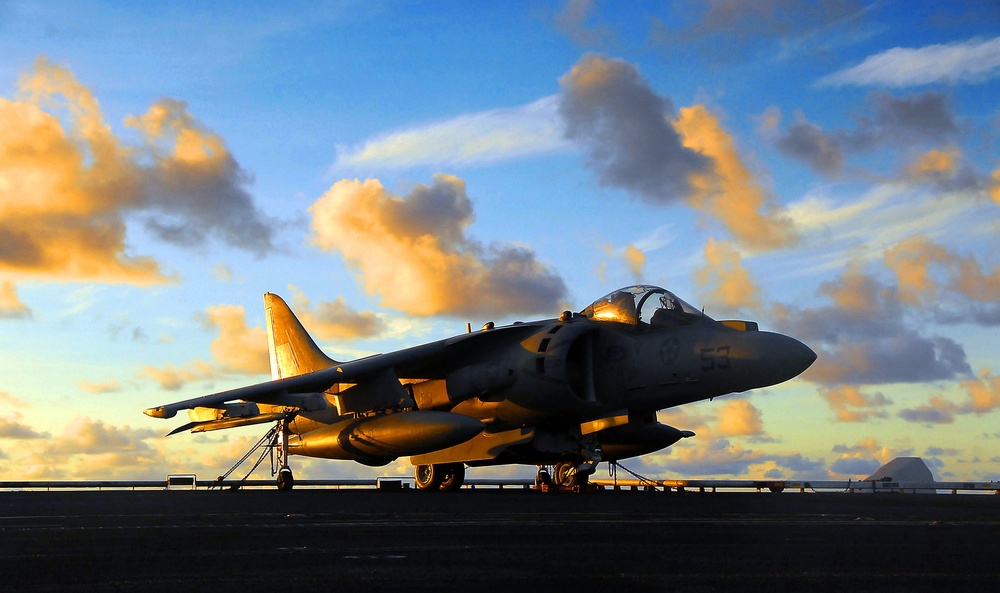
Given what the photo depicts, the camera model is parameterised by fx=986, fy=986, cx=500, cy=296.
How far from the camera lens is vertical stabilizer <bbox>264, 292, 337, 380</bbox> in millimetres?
27719

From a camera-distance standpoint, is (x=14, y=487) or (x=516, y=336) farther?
(x=14, y=487)

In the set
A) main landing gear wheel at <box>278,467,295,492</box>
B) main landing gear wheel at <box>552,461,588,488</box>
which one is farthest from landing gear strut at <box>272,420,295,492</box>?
main landing gear wheel at <box>552,461,588,488</box>

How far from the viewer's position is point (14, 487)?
104 feet

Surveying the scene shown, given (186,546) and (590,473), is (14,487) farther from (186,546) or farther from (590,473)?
(186,546)

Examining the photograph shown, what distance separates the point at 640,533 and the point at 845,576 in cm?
320

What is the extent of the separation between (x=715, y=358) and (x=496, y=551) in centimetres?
1108

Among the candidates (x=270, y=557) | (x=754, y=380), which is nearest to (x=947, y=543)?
(x=270, y=557)

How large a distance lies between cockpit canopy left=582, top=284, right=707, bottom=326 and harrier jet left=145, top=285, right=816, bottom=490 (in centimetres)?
2

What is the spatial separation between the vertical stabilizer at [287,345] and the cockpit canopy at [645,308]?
33.9 feet

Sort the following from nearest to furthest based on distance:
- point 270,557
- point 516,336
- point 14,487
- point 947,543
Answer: point 270,557, point 947,543, point 516,336, point 14,487

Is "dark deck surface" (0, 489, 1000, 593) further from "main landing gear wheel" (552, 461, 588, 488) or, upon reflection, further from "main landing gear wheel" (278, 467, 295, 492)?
"main landing gear wheel" (278, 467, 295, 492)

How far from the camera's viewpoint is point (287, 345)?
28.3 m

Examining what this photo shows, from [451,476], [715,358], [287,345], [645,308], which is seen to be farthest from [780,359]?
[287,345]

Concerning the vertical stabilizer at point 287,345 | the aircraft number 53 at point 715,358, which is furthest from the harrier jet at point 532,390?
the vertical stabilizer at point 287,345
